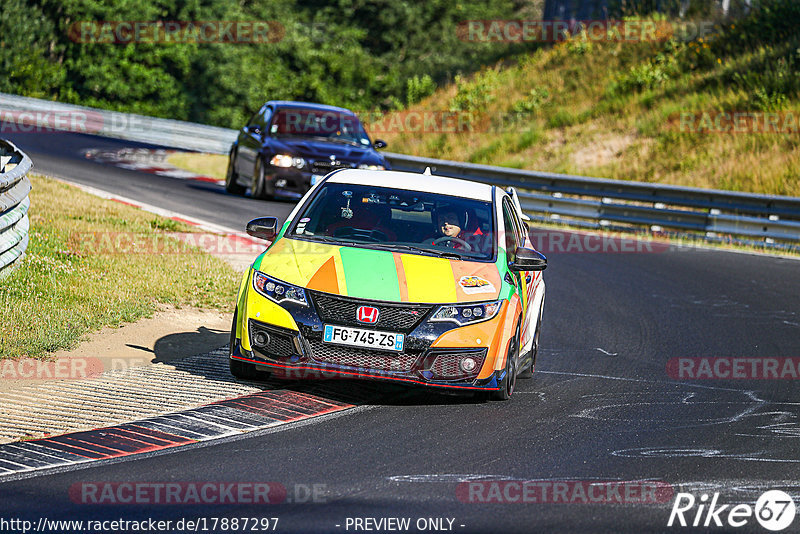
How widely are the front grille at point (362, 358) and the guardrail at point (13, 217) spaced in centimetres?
420

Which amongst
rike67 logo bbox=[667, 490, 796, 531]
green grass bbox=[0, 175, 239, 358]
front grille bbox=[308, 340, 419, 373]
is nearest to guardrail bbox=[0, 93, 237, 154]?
green grass bbox=[0, 175, 239, 358]

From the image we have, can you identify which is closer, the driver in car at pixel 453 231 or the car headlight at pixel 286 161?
the driver in car at pixel 453 231

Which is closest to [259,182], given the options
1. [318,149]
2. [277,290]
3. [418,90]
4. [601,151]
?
[318,149]

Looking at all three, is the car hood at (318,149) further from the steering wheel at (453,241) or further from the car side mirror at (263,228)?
the steering wheel at (453,241)

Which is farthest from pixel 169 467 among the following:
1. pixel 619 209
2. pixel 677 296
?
pixel 619 209

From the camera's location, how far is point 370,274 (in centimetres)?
793

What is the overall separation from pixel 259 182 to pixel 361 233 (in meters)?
12.1

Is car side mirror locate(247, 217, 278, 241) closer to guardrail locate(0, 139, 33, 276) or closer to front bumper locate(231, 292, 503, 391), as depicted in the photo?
front bumper locate(231, 292, 503, 391)

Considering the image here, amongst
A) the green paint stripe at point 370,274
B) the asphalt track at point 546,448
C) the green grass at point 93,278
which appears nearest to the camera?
the asphalt track at point 546,448

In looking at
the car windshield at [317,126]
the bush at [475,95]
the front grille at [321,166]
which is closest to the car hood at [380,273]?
the front grille at [321,166]

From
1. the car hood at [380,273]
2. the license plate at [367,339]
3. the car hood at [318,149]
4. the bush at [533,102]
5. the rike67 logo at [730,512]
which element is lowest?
the rike67 logo at [730,512]

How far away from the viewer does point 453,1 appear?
2525 inches

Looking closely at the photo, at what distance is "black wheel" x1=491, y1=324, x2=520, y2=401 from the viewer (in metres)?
8.12

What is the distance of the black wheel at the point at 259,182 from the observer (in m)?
20.4
